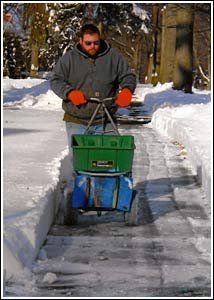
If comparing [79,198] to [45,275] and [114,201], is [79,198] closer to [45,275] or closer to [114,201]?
[114,201]

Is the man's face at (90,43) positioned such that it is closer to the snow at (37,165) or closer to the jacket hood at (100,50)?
the jacket hood at (100,50)

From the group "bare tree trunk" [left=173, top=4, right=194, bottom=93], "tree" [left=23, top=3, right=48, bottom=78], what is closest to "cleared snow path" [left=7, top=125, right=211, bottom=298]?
"tree" [left=23, top=3, right=48, bottom=78]

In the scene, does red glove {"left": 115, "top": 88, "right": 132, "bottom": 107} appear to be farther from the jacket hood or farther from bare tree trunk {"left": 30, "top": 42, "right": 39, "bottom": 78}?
bare tree trunk {"left": 30, "top": 42, "right": 39, "bottom": 78}

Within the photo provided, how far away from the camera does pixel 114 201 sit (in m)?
7.15

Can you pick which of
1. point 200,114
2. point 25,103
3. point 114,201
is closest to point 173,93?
point 25,103

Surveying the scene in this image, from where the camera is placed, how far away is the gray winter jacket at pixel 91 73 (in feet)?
24.9

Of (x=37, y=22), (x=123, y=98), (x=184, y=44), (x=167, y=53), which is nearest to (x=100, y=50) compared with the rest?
(x=123, y=98)

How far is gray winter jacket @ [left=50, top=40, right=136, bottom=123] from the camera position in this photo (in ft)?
24.9

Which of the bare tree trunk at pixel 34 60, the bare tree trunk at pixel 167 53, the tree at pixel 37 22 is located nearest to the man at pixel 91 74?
the tree at pixel 37 22

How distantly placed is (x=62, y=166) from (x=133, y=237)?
2.65m

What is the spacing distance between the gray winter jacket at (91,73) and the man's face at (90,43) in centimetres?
6

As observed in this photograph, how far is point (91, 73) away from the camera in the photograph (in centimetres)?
761

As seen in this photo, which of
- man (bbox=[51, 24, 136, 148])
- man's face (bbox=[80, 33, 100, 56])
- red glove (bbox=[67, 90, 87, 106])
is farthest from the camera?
man (bbox=[51, 24, 136, 148])

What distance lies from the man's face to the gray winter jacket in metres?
0.06
